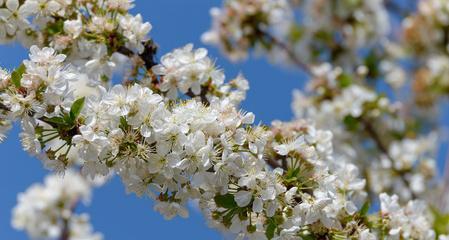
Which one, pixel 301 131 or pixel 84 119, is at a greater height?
pixel 301 131

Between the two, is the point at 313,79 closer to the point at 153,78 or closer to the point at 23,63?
the point at 153,78

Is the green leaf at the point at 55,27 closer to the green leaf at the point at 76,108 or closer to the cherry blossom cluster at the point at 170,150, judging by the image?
the cherry blossom cluster at the point at 170,150

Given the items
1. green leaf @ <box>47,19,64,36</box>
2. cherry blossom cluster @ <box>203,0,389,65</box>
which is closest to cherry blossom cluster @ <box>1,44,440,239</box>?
green leaf @ <box>47,19,64,36</box>

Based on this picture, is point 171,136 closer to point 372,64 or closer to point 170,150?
point 170,150

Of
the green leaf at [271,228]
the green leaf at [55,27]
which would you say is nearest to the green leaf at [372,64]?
the green leaf at [55,27]

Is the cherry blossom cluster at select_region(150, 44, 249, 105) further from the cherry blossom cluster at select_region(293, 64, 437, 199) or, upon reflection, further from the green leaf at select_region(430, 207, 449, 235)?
the cherry blossom cluster at select_region(293, 64, 437, 199)

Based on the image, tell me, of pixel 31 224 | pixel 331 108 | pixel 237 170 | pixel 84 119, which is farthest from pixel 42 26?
pixel 31 224

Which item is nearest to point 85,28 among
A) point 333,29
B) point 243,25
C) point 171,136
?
point 171,136
